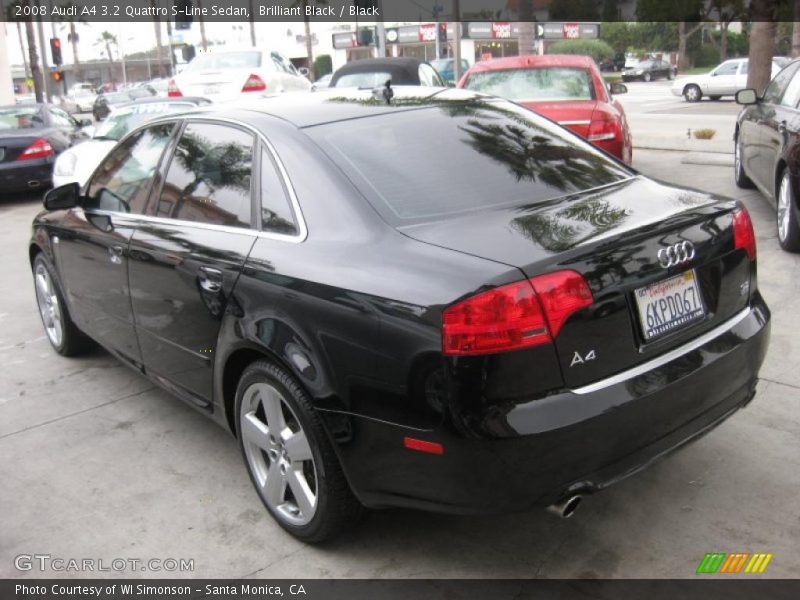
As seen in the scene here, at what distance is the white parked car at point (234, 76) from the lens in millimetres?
14969

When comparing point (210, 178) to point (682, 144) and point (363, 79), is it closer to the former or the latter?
point (363, 79)

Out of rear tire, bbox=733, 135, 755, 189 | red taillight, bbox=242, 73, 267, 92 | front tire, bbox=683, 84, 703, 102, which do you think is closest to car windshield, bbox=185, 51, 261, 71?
red taillight, bbox=242, 73, 267, 92

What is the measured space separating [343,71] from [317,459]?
11390 millimetres

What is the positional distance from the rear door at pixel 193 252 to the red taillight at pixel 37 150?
32.4 feet

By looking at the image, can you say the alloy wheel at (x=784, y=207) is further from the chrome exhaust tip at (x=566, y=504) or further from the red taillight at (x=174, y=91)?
the red taillight at (x=174, y=91)

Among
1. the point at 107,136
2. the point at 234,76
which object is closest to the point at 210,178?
the point at 107,136

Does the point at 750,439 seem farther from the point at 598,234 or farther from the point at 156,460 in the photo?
the point at 156,460

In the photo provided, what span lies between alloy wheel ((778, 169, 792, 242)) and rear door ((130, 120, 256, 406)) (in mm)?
4614

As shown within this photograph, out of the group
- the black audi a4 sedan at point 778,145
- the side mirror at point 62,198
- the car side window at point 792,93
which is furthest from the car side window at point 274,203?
the car side window at point 792,93

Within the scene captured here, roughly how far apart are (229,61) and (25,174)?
465 cm

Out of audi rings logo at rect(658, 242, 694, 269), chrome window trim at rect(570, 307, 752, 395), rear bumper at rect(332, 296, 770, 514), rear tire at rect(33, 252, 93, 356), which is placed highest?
audi rings logo at rect(658, 242, 694, 269)

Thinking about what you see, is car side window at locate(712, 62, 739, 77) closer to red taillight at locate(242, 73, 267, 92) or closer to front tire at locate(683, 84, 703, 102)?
front tire at locate(683, 84, 703, 102)

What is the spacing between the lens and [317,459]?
120 inches

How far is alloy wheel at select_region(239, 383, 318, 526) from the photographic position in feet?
10.5
